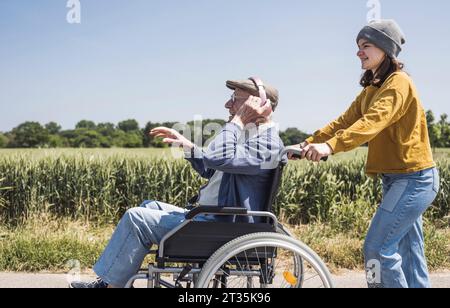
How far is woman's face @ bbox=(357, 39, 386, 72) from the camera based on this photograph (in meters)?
2.95

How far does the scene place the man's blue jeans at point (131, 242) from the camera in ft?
9.04

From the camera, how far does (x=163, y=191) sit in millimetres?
6844

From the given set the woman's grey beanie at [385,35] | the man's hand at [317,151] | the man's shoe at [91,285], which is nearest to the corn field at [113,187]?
the man's shoe at [91,285]

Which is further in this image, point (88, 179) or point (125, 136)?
point (125, 136)

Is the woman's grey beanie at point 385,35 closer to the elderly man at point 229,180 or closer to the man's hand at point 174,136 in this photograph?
the elderly man at point 229,180

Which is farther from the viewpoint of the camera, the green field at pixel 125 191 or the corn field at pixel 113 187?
the corn field at pixel 113 187

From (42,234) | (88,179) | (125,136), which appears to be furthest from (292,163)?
(125,136)

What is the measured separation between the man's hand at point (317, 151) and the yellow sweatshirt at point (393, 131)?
5 centimetres

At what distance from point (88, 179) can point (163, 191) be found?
3.00 ft

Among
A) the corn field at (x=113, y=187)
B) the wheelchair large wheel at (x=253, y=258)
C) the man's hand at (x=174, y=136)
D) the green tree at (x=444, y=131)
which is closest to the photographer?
the wheelchair large wheel at (x=253, y=258)

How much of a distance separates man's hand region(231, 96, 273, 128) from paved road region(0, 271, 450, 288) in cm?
198

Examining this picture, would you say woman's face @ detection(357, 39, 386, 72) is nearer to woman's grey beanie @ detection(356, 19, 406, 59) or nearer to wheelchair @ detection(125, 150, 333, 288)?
woman's grey beanie @ detection(356, 19, 406, 59)

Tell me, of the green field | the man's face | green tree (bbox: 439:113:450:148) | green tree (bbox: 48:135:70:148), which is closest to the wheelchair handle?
the man's face
